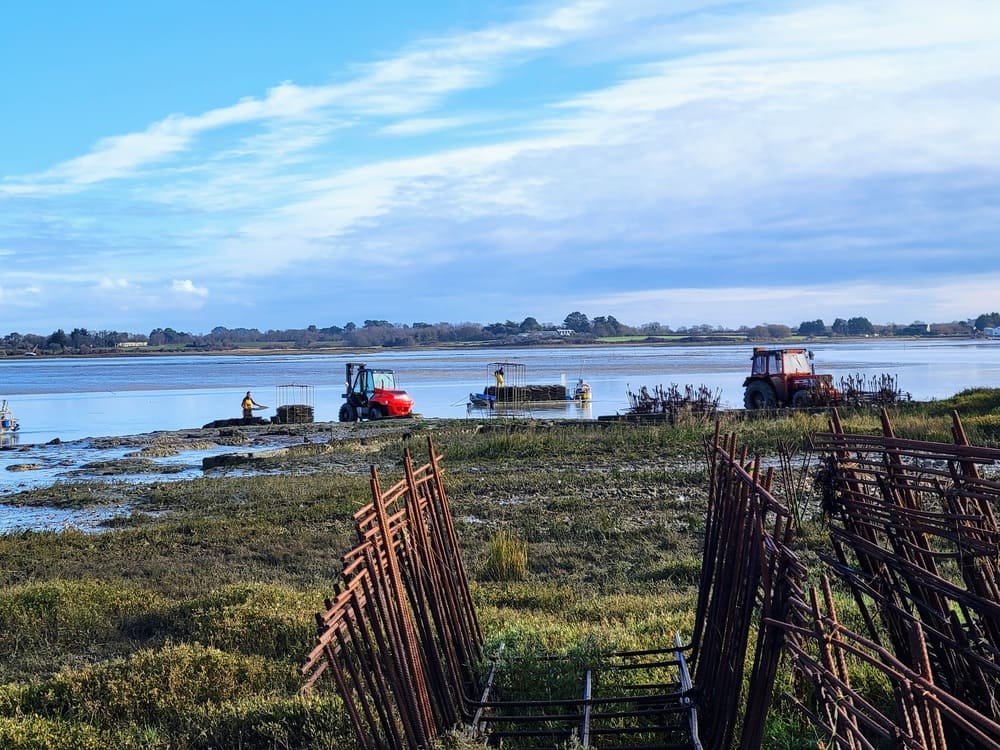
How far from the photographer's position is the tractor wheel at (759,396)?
89.7 feet

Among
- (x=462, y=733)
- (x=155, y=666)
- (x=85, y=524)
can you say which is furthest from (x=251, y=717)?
(x=85, y=524)

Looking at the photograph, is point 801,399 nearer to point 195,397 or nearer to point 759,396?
point 759,396

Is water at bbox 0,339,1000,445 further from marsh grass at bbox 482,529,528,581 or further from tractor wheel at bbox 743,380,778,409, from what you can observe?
marsh grass at bbox 482,529,528,581

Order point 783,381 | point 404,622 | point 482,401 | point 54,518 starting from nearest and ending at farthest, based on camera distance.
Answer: point 404,622
point 54,518
point 783,381
point 482,401

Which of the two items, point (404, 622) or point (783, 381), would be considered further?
point (783, 381)

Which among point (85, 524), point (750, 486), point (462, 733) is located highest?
point (750, 486)

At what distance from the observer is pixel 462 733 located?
3.84m

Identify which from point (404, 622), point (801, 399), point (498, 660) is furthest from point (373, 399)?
point (404, 622)

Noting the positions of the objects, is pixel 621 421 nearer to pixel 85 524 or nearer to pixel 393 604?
pixel 85 524

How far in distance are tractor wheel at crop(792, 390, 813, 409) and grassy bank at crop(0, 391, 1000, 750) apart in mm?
6222

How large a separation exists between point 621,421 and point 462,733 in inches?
844

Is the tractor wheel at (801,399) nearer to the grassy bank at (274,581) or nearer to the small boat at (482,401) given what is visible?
the grassy bank at (274,581)

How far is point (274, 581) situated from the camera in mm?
9609

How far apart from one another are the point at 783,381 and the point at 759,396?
2.93 ft
